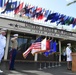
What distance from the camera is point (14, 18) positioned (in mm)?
21047

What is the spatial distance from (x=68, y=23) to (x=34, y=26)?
7359mm

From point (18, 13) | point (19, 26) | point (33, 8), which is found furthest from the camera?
point (33, 8)

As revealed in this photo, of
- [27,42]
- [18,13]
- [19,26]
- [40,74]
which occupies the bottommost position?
[40,74]

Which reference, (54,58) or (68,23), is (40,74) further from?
(68,23)

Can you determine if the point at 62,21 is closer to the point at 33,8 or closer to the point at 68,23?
the point at 68,23

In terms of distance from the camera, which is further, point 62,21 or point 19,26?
point 62,21

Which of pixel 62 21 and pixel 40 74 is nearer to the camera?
pixel 40 74

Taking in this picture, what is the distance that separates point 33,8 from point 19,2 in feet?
6.90

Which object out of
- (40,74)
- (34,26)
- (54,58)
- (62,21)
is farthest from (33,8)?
(40,74)

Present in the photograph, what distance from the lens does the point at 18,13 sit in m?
21.9

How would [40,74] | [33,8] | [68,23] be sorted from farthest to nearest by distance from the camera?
1. [68,23]
2. [33,8]
3. [40,74]

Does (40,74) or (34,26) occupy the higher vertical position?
(34,26)

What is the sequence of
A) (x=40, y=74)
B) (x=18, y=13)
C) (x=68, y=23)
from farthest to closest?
1. (x=68, y=23)
2. (x=18, y=13)
3. (x=40, y=74)

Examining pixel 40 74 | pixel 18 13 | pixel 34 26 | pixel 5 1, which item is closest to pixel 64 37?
pixel 34 26
